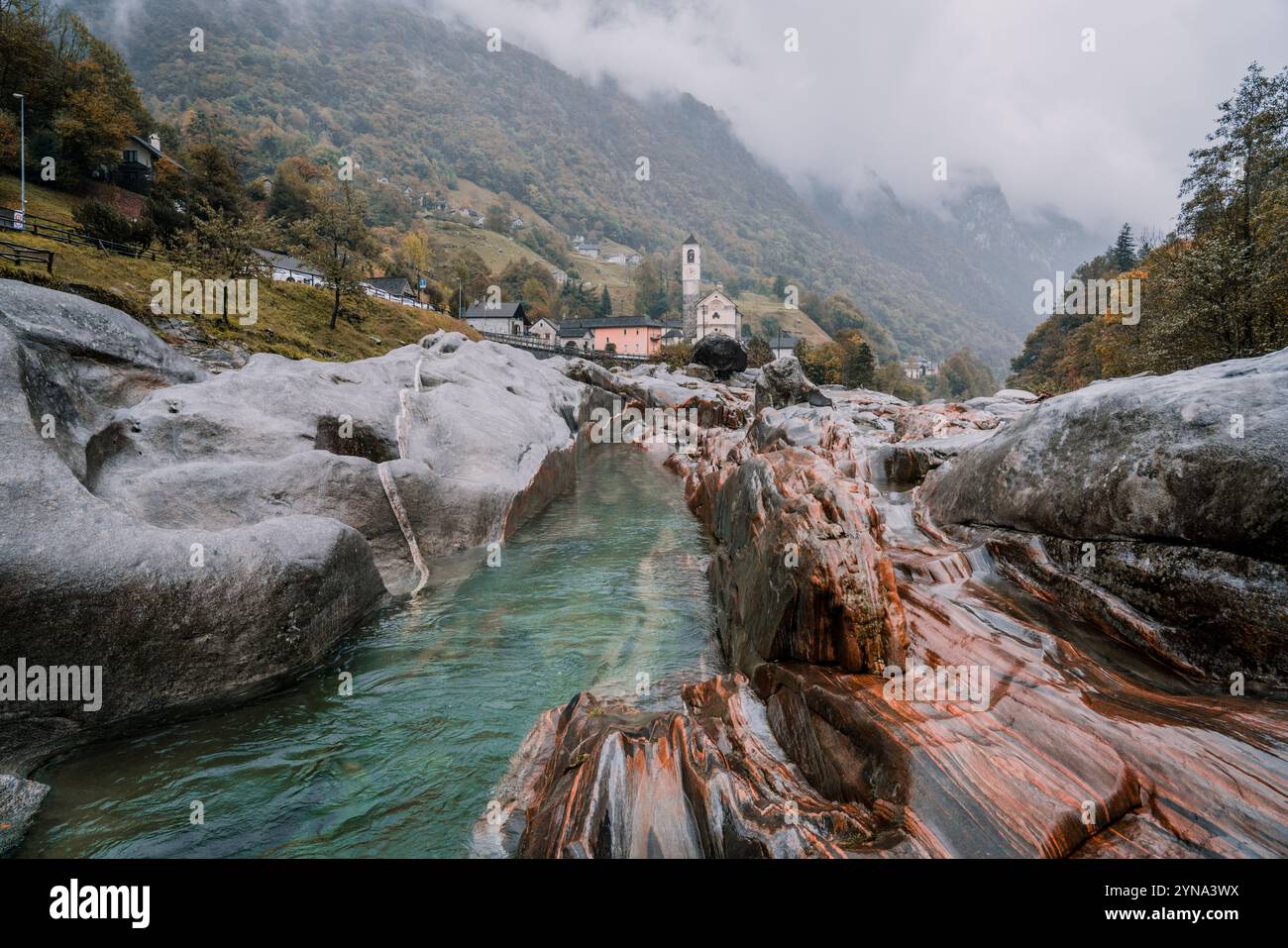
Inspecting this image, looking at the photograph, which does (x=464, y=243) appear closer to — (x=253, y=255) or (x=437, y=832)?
(x=253, y=255)

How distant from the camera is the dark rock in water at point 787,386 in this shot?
4181 cm

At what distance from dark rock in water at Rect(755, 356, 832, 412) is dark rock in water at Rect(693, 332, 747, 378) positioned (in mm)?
41522

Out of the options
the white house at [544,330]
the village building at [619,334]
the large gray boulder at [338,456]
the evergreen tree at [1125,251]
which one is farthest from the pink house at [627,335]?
the large gray boulder at [338,456]

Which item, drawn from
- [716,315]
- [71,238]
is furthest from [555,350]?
[71,238]

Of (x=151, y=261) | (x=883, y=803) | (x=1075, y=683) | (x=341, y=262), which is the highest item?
(x=341, y=262)

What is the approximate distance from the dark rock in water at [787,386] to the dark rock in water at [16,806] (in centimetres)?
3966

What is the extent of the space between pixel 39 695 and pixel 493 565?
28.3ft

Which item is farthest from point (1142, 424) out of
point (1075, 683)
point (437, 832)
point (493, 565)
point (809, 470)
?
point (493, 565)

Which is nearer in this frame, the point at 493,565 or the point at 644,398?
the point at 493,565

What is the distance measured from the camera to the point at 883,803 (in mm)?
4914

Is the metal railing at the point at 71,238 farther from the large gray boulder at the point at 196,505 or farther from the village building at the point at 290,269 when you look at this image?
the large gray boulder at the point at 196,505

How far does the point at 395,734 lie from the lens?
781cm

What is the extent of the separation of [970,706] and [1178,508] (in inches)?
158

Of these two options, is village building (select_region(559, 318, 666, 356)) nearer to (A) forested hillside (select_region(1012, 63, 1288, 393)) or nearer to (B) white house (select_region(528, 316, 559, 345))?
(B) white house (select_region(528, 316, 559, 345))
